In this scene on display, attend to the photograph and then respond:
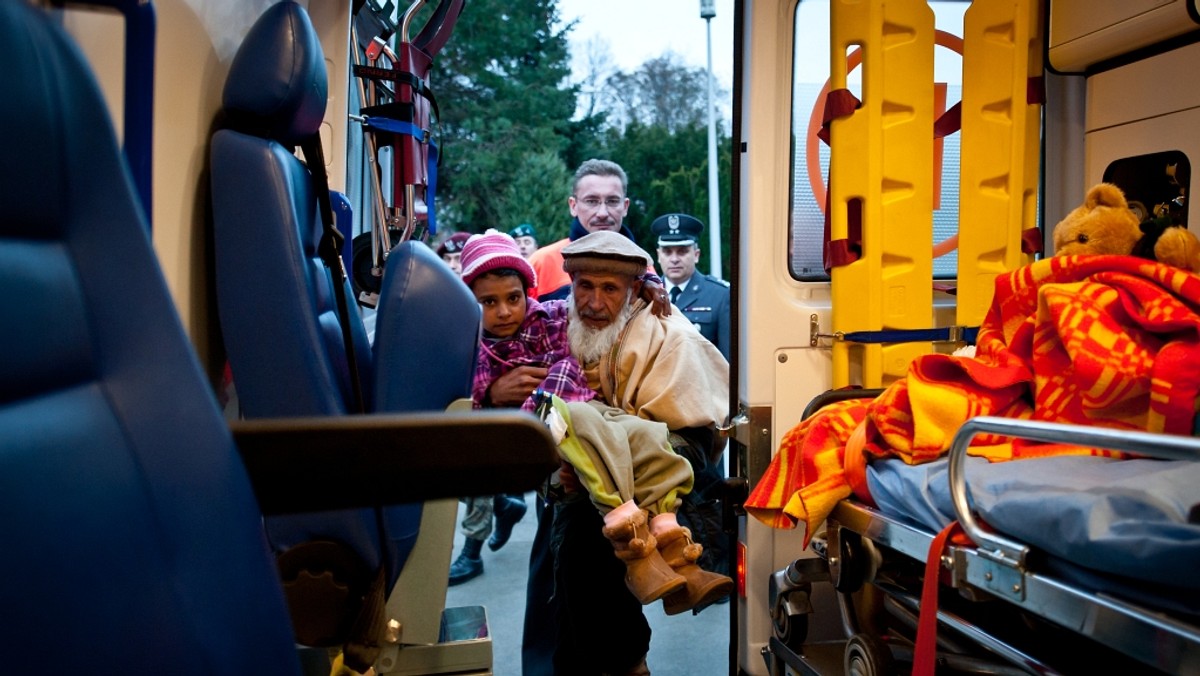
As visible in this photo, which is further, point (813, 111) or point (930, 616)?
point (813, 111)

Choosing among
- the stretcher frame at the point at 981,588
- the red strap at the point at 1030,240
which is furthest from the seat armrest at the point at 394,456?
the red strap at the point at 1030,240

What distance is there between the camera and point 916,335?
274 centimetres

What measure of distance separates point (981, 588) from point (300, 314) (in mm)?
1360

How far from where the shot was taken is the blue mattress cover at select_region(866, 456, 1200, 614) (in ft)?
4.18

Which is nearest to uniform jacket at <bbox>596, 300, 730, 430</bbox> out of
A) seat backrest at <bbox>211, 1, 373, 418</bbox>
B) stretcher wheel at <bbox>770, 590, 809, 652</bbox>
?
stretcher wheel at <bbox>770, 590, 809, 652</bbox>

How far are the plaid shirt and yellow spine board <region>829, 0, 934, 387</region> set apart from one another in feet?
2.75

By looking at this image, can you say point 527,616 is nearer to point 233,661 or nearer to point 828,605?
point 828,605

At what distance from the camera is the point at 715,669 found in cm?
357

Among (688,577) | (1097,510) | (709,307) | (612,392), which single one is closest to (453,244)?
(709,307)

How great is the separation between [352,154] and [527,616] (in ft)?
6.01

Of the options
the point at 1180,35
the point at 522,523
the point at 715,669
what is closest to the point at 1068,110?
the point at 1180,35

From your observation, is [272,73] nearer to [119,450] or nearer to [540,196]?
[119,450]

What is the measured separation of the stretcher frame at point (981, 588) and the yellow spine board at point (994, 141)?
3.21ft

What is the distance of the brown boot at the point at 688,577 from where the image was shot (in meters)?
2.58
